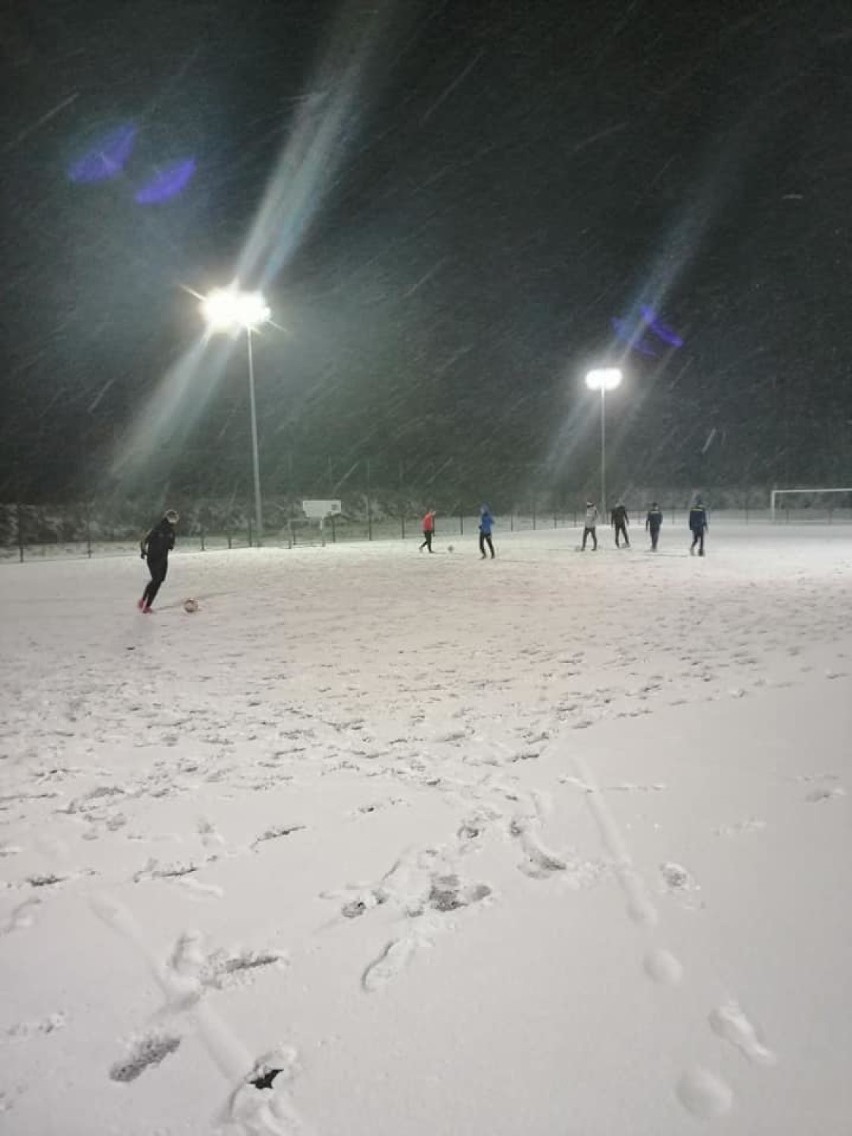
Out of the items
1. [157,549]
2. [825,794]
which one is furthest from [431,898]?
[157,549]

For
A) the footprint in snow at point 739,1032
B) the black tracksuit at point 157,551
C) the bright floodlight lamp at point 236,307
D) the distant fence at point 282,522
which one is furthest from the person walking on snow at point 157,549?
the bright floodlight lamp at point 236,307

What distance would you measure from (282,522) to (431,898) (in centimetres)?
4254

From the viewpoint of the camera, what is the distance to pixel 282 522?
1754 inches

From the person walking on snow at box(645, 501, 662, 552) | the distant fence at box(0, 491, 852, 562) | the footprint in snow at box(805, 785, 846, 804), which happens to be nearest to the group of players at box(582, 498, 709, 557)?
the person walking on snow at box(645, 501, 662, 552)

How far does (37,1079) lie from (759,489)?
64.1 m

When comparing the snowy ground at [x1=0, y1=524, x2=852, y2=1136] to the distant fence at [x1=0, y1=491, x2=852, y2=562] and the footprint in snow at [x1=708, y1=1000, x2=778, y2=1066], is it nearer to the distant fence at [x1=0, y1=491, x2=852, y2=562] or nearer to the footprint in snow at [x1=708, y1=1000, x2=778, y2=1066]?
the footprint in snow at [x1=708, y1=1000, x2=778, y2=1066]

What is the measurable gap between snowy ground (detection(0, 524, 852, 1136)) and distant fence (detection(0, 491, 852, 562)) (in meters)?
24.8

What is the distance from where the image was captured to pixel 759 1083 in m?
2.10

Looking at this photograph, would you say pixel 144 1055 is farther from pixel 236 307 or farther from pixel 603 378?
pixel 603 378

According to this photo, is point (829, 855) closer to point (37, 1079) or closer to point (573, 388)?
point (37, 1079)

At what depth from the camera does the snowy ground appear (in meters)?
2.15

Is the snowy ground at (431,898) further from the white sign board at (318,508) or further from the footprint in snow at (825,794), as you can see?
the white sign board at (318,508)

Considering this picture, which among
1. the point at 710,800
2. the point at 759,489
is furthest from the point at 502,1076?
the point at 759,489

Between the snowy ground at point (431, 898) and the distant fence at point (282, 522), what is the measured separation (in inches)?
976
